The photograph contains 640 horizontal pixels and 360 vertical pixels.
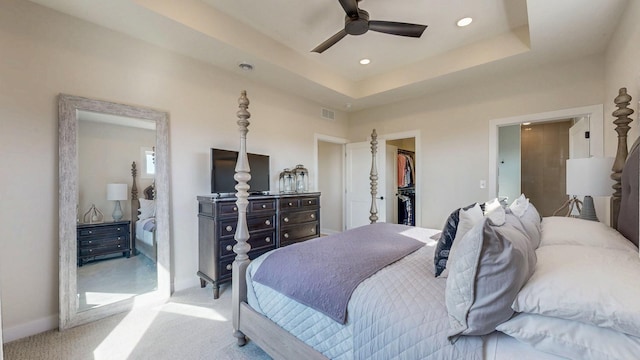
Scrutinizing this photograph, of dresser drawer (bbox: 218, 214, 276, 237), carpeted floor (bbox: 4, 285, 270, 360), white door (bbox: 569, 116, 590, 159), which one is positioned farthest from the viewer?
white door (bbox: 569, 116, 590, 159)

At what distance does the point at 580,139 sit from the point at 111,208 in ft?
17.5

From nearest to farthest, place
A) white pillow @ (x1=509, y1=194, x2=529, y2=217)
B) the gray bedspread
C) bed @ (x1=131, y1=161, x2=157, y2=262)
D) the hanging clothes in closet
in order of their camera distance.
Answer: the gray bedspread
white pillow @ (x1=509, y1=194, x2=529, y2=217)
bed @ (x1=131, y1=161, x2=157, y2=262)
the hanging clothes in closet

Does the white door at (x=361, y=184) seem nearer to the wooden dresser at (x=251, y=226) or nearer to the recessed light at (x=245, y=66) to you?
the wooden dresser at (x=251, y=226)

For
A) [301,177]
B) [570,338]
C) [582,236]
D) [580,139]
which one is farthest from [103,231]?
[580,139]

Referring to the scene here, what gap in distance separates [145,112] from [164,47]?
0.76 meters

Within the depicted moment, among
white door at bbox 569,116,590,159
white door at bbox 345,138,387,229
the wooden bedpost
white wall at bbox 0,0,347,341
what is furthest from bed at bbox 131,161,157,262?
white door at bbox 569,116,590,159

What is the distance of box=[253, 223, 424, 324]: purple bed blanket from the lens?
138cm

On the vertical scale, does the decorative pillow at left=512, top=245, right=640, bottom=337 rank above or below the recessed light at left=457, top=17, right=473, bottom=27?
below

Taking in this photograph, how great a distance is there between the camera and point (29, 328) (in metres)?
2.11

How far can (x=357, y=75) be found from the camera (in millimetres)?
4305

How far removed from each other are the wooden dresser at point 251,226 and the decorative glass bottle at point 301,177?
568 millimetres

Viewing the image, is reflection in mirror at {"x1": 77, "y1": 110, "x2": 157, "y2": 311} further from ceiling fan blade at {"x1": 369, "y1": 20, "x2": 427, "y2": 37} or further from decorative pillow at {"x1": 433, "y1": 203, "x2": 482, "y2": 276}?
decorative pillow at {"x1": 433, "y1": 203, "x2": 482, "y2": 276}

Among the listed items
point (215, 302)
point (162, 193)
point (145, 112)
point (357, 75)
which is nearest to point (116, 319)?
point (215, 302)

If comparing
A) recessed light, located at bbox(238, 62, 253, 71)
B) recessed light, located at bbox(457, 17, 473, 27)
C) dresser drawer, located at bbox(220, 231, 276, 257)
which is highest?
recessed light, located at bbox(457, 17, 473, 27)
